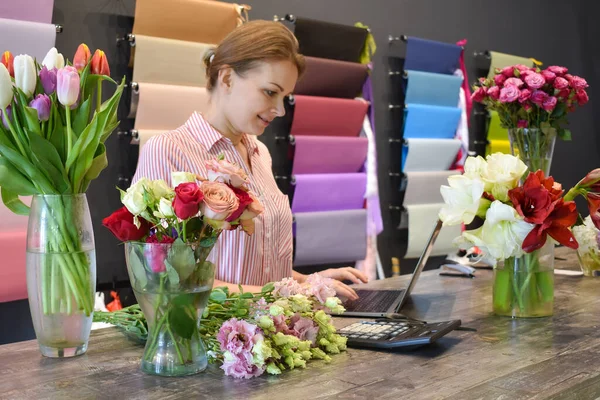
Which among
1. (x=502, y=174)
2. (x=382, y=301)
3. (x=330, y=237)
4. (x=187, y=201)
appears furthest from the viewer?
(x=330, y=237)

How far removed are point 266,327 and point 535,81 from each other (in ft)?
5.28

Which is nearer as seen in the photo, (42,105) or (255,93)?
(42,105)

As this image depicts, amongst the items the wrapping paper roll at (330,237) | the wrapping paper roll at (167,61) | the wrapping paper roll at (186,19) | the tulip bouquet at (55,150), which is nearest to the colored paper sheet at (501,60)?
the wrapping paper roll at (330,237)

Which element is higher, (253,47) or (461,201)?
(253,47)

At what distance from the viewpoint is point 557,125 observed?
2488 millimetres

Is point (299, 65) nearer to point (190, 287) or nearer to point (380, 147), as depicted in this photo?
point (190, 287)

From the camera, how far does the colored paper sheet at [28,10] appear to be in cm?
253

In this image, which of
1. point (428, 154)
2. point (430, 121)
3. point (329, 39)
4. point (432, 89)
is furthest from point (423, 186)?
point (329, 39)

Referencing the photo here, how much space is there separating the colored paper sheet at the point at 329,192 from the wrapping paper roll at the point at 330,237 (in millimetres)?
55

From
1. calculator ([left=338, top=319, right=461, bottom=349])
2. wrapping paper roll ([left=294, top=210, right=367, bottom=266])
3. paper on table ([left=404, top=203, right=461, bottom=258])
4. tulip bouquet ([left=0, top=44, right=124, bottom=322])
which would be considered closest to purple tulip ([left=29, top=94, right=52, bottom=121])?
tulip bouquet ([left=0, top=44, right=124, bottom=322])

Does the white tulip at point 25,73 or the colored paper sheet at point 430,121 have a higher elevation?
the colored paper sheet at point 430,121

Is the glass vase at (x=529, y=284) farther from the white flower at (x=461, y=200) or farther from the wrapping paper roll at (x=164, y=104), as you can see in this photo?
the wrapping paper roll at (x=164, y=104)

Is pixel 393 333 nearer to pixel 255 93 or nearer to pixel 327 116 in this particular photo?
pixel 255 93

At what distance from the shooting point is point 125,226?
3.62 ft
